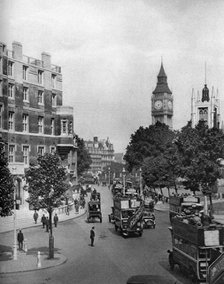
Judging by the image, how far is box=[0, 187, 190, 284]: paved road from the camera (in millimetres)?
21969

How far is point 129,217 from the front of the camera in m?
34.0

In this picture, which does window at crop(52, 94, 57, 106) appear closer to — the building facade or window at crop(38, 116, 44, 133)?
window at crop(38, 116, 44, 133)

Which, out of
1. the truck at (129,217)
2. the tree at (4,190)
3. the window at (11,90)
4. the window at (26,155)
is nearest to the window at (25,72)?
the window at (11,90)

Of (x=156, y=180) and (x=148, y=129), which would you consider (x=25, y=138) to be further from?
(x=148, y=129)

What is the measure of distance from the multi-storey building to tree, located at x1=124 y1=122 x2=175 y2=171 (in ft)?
120

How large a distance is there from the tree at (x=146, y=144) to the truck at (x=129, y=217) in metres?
57.2

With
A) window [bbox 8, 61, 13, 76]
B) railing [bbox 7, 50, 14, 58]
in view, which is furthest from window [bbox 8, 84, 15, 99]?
railing [bbox 7, 50, 14, 58]

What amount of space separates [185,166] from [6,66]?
21272mm

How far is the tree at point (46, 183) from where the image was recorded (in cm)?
2752

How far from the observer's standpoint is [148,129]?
102062 mm

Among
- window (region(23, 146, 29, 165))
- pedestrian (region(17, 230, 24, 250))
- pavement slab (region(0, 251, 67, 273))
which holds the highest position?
window (region(23, 146, 29, 165))

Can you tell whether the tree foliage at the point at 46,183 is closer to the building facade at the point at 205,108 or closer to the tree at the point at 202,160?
the tree at the point at 202,160

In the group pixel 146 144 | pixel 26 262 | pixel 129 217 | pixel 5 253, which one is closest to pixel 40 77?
pixel 129 217

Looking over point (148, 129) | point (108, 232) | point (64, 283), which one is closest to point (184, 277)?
point (64, 283)
